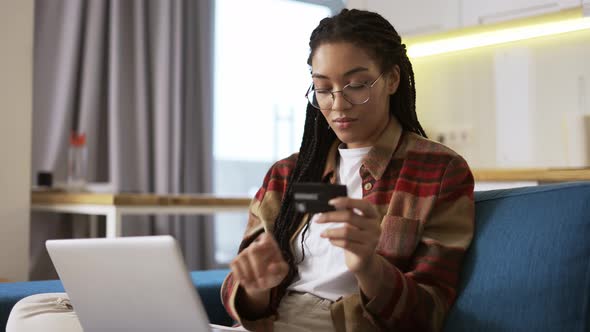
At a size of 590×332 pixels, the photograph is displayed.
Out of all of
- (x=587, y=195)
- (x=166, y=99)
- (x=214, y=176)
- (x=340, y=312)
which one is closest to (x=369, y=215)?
(x=340, y=312)

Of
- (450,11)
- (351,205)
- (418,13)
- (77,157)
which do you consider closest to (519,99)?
(450,11)

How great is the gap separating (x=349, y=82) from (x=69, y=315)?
0.66 meters

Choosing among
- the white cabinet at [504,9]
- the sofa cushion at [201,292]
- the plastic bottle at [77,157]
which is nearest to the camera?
the sofa cushion at [201,292]

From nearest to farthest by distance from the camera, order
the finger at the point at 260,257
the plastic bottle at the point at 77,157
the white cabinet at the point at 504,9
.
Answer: the finger at the point at 260,257 < the white cabinet at the point at 504,9 < the plastic bottle at the point at 77,157

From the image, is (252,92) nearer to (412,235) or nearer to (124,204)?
(124,204)

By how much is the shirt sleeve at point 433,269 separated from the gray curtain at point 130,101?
2369mm

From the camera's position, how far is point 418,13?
355cm

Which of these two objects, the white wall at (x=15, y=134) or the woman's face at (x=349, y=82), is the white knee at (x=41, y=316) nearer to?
the woman's face at (x=349, y=82)

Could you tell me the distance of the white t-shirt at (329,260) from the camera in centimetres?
122

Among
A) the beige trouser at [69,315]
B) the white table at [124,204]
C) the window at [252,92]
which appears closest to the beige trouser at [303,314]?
the beige trouser at [69,315]

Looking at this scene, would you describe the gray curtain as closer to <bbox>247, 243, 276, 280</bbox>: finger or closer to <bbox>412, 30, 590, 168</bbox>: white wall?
<bbox>412, 30, 590, 168</bbox>: white wall

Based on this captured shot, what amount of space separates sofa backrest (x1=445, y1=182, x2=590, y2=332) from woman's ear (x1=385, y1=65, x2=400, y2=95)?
297 millimetres

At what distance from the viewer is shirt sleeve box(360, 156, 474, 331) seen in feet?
3.58

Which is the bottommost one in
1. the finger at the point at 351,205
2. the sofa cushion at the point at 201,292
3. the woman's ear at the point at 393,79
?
the sofa cushion at the point at 201,292
